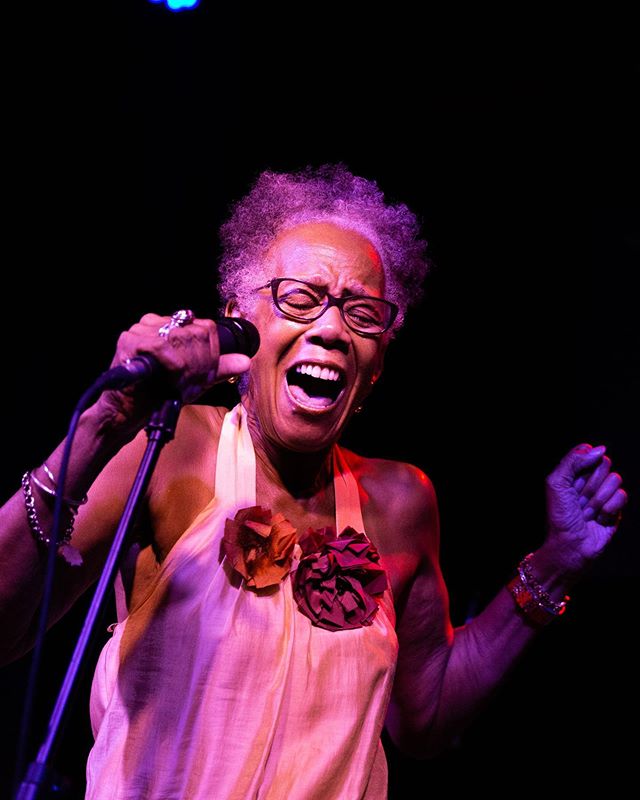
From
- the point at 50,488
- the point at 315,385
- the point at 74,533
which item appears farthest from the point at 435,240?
the point at 50,488

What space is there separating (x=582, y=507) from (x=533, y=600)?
0.29 m

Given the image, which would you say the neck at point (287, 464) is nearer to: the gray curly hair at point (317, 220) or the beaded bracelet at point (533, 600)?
the gray curly hair at point (317, 220)

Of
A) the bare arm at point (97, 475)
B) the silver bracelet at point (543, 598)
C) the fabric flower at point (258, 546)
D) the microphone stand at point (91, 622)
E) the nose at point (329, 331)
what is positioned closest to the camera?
the microphone stand at point (91, 622)

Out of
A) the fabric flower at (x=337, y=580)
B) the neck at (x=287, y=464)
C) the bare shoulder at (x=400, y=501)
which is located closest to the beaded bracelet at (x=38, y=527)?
the fabric flower at (x=337, y=580)

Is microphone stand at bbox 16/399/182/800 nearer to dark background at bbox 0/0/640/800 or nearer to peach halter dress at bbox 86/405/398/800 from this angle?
peach halter dress at bbox 86/405/398/800

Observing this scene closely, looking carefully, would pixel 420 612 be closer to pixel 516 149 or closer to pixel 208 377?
pixel 208 377

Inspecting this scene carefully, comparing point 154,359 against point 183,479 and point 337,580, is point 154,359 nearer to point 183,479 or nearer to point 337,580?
point 183,479

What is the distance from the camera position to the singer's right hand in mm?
1416

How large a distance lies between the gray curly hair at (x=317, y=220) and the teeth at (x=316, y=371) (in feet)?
0.84

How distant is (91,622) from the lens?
121cm

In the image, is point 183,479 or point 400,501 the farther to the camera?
point 400,501

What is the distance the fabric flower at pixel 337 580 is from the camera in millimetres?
1974

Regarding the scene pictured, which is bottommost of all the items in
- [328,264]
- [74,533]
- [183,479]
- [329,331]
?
[74,533]

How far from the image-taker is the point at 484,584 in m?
3.29
